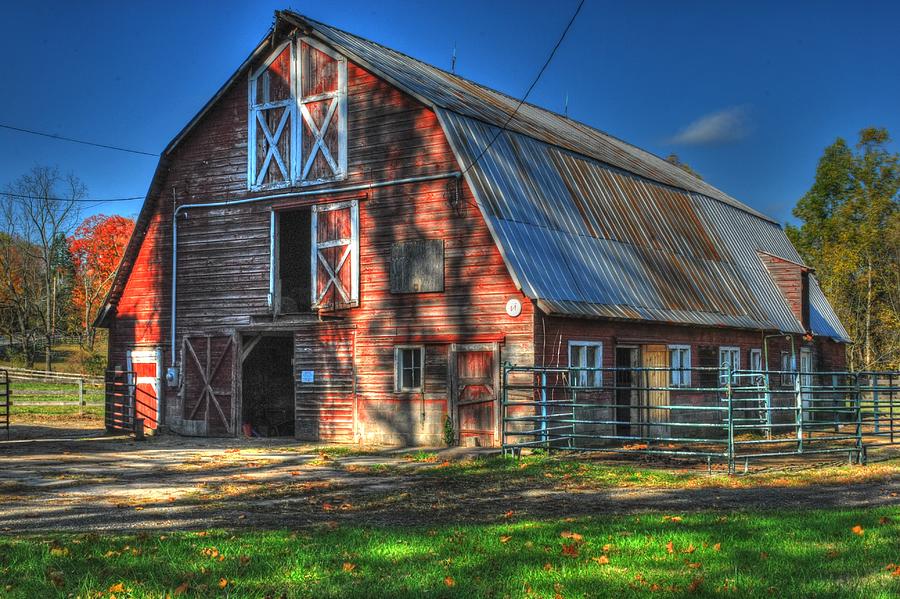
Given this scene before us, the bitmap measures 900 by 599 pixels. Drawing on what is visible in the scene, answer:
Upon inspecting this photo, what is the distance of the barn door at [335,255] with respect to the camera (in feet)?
75.7

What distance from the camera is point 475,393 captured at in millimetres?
21078

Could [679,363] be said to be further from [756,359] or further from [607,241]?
[756,359]

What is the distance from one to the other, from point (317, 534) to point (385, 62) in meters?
17.2

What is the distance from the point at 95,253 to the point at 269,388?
49.3m

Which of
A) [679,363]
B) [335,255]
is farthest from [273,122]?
[679,363]

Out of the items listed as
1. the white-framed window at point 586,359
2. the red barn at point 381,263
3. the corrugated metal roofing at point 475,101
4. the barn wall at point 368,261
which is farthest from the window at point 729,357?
the barn wall at point 368,261

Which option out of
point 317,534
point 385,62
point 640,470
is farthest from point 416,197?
point 317,534

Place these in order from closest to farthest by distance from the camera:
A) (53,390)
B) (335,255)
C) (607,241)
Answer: (335,255) < (607,241) < (53,390)

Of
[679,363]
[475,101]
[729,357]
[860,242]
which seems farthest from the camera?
[860,242]

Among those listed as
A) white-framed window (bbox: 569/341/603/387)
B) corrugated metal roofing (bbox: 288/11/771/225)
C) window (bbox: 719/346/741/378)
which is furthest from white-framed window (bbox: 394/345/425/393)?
window (bbox: 719/346/741/378)

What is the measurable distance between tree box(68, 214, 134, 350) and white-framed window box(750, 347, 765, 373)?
1982 inches

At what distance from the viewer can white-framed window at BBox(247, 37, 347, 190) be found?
23.5m

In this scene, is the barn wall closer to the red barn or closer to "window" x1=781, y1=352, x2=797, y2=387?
the red barn

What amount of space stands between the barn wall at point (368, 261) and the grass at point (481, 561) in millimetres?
10611
